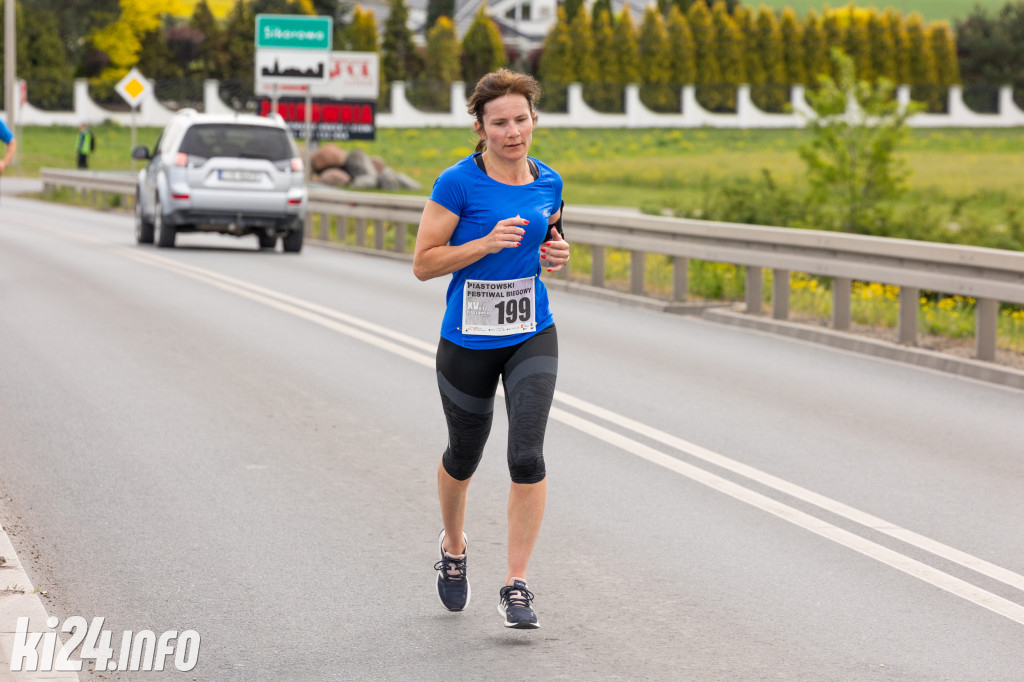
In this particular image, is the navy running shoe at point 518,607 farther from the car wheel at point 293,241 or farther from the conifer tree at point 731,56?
the conifer tree at point 731,56

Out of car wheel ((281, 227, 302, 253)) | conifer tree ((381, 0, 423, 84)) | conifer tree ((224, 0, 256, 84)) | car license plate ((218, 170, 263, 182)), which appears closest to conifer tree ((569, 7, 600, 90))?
conifer tree ((381, 0, 423, 84))

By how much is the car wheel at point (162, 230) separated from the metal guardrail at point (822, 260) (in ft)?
23.3

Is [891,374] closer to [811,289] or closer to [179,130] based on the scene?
[811,289]

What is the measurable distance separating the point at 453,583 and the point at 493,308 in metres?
0.96

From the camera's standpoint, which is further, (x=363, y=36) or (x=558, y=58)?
(x=558, y=58)


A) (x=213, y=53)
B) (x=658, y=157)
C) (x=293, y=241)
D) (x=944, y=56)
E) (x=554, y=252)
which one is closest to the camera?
(x=554, y=252)

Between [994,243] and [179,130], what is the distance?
10808 millimetres

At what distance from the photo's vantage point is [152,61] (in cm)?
8919

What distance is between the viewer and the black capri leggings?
5.46 meters

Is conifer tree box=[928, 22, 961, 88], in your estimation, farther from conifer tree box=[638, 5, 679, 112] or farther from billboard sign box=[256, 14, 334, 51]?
billboard sign box=[256, 14, 334, 51]

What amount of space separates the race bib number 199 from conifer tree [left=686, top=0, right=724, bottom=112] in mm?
81611

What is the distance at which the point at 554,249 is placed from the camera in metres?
5.57

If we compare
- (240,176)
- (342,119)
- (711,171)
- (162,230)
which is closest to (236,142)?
(240,176)

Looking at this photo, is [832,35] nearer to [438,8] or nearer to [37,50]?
[37,50]
